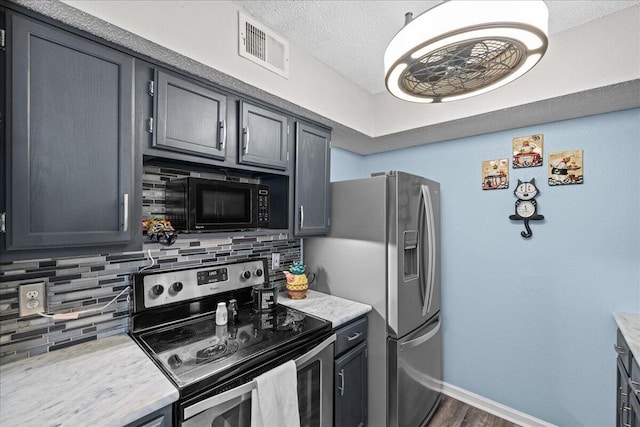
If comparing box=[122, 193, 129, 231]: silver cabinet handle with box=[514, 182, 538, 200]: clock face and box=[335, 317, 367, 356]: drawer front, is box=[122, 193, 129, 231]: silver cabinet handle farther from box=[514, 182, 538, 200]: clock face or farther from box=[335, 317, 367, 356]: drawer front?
box=[514, 182, 538, 200]: clock face

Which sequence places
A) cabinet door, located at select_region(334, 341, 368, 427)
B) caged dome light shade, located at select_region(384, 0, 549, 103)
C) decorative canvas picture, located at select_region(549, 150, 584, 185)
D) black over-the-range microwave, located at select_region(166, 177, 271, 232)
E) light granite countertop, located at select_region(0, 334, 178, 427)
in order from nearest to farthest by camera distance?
caged dome light shade, located at select_region(384, 0, 549, 103) → light granite countertop, located at select_region(0, 334, 178, 427) → black over-the-range microwave, located at select_region(166, 177, 271, 232) → cabinet door, located at select_region(334, 341, 368, 427) → decorative canvas picture, located at select_region(549, 150, 584, 185)

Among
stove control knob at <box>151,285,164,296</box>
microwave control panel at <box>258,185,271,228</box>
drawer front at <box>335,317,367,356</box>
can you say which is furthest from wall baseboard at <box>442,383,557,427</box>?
stove control knob at <box>151,285,164,296</box>

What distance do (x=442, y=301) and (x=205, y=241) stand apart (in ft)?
6.74

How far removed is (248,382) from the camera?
1.18 metres

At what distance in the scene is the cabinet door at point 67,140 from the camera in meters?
0.96

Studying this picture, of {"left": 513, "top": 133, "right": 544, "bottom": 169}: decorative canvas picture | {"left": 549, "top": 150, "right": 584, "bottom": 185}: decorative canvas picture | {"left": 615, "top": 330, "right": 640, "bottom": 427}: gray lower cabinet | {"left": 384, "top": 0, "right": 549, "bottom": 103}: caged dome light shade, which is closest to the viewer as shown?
{"left": 384, "top": 0, "right": 549, "bottom": 103}: caged dome light shade

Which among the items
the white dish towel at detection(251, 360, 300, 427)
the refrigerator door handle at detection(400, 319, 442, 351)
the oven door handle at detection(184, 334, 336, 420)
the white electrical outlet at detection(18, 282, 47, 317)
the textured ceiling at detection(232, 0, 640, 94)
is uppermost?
the textured ceiling at detection(232, 0, 640, 94)

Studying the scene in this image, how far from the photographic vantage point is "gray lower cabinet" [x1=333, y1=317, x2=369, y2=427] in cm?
167

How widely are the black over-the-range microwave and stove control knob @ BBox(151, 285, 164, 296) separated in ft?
1.11

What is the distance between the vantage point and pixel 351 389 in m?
1.77

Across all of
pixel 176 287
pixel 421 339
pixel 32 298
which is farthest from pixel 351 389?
pixel 32 298

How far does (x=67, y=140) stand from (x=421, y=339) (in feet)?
7.47

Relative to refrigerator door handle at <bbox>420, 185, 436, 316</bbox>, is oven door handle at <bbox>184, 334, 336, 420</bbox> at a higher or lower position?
lower

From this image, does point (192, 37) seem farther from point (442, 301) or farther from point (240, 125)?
point (442, 301)
